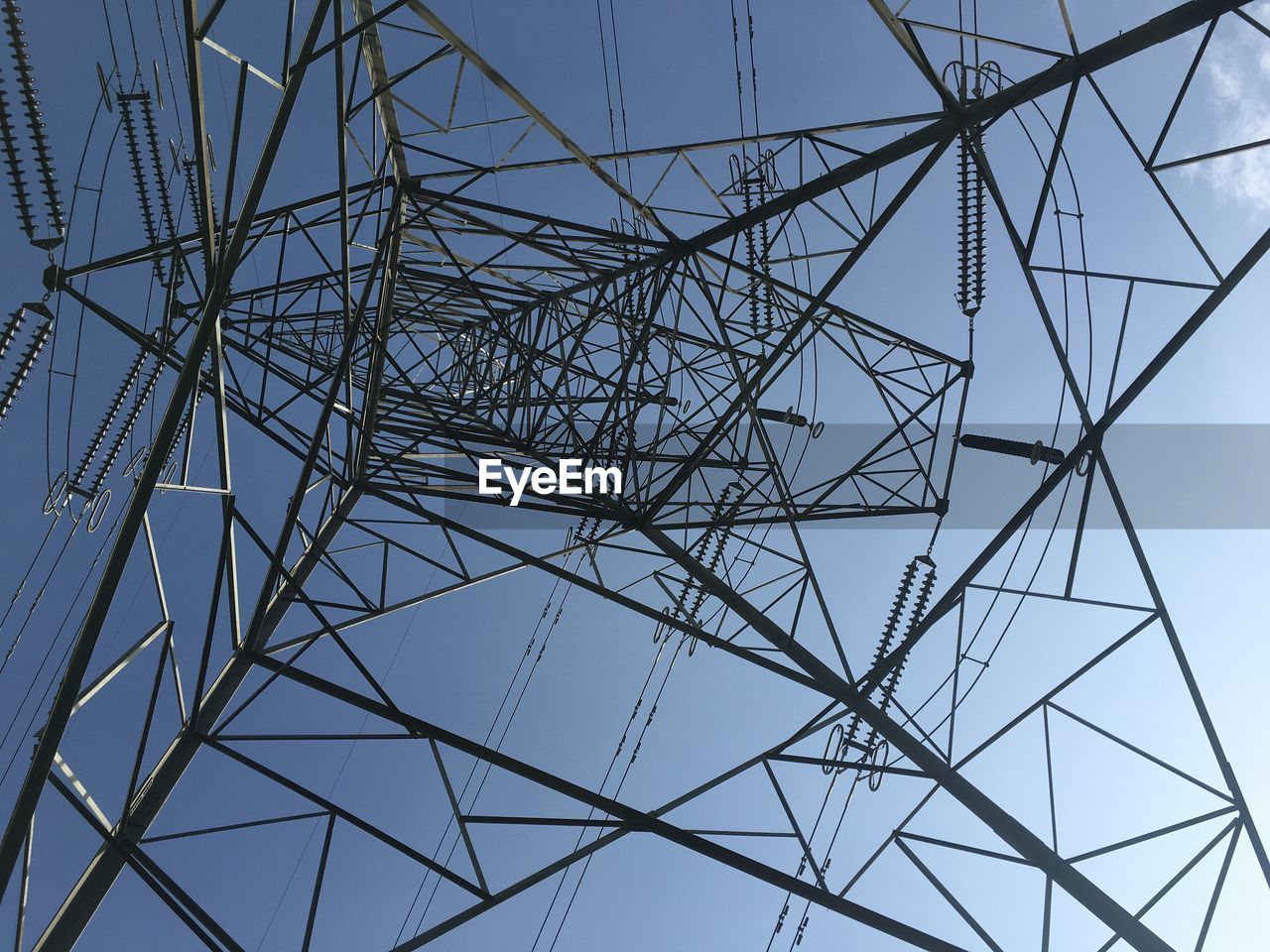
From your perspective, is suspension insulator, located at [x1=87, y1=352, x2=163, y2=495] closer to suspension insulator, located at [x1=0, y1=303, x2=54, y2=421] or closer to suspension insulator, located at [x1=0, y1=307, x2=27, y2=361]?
suspension insulator, located at [x1=0, y1=303, x2=54, y2=421]

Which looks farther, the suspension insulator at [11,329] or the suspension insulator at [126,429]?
the suspension insulator at [126,429]

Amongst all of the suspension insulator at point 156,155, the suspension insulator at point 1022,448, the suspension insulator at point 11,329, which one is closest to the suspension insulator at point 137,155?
the suspension insulator at point 156,155

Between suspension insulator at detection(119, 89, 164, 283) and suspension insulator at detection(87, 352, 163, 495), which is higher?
suspension insulator at detection(119, 89, 164, 283)

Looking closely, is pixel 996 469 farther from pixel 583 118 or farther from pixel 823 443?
pixel 583 118

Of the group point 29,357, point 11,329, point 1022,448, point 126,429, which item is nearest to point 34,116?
point 11,329

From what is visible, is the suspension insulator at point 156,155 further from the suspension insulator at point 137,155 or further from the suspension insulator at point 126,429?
the suspension insulator at point 126,429

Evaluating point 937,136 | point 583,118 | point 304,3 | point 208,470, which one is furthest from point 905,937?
point 208,470

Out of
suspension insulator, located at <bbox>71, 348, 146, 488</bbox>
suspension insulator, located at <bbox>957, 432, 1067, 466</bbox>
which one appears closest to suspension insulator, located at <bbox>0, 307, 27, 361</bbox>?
suspension insulator, located at <bbox>71, 348, 146, 488</bbox>
